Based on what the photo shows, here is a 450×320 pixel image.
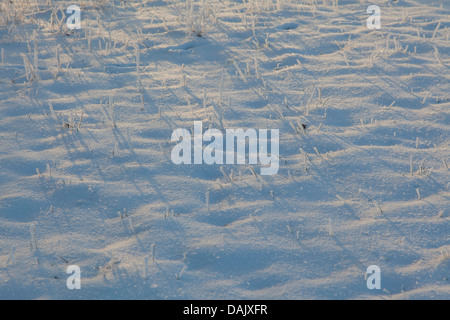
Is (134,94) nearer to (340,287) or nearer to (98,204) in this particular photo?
(98,204)

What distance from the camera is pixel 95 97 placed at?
4.06 metres

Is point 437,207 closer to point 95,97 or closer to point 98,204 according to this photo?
point 98,204

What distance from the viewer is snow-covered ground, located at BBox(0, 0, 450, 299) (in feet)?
8.07

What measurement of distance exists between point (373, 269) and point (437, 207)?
29.3 inches

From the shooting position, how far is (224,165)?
3283 millimetres

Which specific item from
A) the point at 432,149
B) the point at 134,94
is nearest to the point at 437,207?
the point at 432,149

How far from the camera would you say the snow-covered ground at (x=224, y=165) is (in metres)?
2.46

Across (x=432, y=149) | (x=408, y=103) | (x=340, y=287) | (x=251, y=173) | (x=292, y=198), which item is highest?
(x=408, y=103)
